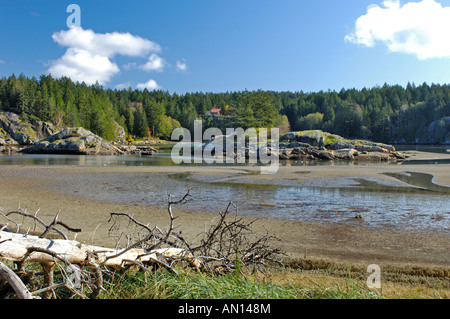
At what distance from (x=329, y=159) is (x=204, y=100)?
385 ft

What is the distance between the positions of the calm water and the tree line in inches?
1681

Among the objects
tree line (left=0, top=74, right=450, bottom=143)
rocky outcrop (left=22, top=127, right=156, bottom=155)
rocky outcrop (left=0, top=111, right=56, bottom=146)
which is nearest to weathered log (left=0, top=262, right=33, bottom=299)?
rocky outcrop (left=22, top=127, right=156, bottom=155)

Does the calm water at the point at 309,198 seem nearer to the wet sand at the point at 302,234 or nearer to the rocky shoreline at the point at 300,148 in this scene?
the wet sand at the point at 302,234

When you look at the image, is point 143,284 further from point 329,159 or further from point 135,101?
point 135,101

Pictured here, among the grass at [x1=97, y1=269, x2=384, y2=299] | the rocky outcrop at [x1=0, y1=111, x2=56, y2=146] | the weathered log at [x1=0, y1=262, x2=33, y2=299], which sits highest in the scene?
the rocky outcrop at [x1=0, y1=111, x2=56, y2=146]

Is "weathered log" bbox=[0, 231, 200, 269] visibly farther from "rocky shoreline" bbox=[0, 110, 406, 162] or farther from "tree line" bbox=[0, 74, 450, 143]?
"tree line" bbox=[0, 74, 450, 143]

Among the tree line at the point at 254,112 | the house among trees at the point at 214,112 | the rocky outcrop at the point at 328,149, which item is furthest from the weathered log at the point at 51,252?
the house among trees at the point at 214,112

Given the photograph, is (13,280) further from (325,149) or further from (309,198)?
(325,149)

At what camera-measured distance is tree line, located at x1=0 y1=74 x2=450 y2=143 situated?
252 ft

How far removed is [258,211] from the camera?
38.1 ft

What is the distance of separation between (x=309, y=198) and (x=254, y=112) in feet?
164

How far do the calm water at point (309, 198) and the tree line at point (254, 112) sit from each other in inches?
1681
